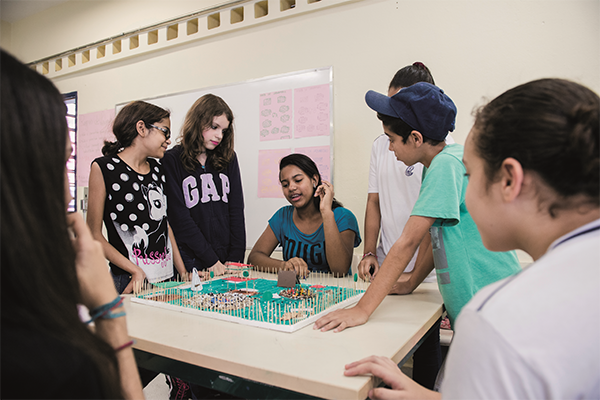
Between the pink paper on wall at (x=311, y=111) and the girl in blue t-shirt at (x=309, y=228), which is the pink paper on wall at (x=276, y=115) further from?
the girl in blue t-shirt at (x=309, y=228)

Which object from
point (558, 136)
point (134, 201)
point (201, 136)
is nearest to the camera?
point (558, 136)

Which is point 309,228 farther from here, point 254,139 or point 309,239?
point 254,139

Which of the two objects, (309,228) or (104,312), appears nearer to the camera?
(104,312)

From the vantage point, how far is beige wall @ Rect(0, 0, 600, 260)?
2170 mm

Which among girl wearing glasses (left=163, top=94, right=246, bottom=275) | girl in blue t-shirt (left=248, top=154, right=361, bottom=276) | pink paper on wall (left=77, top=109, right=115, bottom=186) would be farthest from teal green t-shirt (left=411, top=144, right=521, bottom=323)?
pink paper on wall (left=77, top=109, right=115, bottom=186)

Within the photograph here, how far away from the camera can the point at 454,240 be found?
119cm

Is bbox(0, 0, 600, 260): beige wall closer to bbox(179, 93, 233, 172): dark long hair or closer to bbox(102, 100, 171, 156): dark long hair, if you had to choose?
bbox(179, 93, 233, 172): dark long hair

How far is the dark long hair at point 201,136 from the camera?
203 cm

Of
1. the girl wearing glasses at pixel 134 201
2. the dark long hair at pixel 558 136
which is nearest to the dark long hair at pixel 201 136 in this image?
the girl wearing glasses at pixel 134 201

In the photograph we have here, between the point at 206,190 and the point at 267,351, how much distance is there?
4.40 ft

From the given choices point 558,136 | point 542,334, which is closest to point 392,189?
point 558,136

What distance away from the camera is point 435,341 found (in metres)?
1.51

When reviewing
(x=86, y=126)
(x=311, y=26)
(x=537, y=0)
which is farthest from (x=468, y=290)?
(x=86, y=126)

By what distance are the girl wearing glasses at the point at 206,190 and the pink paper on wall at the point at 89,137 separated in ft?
7.59
